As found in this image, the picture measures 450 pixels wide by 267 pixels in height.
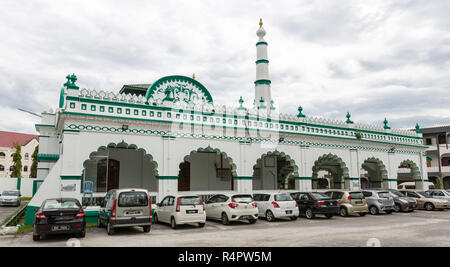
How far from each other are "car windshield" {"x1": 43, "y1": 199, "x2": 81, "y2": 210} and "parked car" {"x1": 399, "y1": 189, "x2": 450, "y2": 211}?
19.9 metres

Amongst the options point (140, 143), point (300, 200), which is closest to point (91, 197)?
point (140, 143)

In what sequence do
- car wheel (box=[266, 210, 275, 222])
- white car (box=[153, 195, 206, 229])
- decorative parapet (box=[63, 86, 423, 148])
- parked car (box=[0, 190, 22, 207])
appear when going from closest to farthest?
1. white car (box=[153, 195, 206, 229])
2. decorative parapet (box=[63, 86, 423, 148])
3. car wheel (box=[266, 210, 275, 222])
4. parked car (box=[0, 190, 22, 207])

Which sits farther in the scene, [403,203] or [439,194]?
[439,194]

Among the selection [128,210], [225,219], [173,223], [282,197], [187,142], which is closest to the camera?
[128,210]

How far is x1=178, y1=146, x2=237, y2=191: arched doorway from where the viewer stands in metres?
19.9

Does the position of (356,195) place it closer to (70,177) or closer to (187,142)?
(187,142)

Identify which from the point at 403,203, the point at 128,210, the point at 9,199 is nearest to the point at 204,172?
the point at 128,210

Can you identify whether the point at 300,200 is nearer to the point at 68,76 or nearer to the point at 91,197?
the point at 91,197

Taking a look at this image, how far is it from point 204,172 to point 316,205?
7.42m

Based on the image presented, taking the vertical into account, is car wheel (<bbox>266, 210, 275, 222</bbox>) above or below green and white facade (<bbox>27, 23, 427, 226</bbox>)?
below

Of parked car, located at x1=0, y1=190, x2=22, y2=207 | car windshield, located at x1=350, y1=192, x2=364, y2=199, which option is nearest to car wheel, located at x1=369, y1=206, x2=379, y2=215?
car windshield, located at x1=350, y1=192, x2=364, y2=199

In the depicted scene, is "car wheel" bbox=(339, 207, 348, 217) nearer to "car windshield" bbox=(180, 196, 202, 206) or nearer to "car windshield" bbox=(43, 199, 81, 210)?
"car windshield" bbox=(180, 196, 202, 206)

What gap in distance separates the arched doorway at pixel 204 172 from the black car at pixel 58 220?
918 cm

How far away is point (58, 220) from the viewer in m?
10.1
